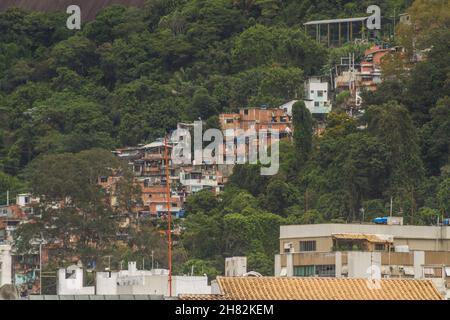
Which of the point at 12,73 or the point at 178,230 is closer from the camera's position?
the point at 178,230

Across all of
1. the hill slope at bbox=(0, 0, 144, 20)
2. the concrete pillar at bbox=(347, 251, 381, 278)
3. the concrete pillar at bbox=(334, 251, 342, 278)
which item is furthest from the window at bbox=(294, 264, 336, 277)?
the hill slope at bbox=(0, 0, 144, 20)

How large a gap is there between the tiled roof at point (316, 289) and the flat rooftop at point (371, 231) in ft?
82.8

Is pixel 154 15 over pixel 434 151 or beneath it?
over

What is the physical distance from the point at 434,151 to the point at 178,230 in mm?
9244

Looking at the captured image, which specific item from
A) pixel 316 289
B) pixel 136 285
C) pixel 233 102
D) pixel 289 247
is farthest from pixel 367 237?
pixel 233 102

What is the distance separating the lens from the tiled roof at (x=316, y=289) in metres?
19.2

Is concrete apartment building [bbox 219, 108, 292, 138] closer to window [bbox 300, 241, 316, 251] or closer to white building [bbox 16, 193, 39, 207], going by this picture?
white building [bbox 16, 193, 39, 207]

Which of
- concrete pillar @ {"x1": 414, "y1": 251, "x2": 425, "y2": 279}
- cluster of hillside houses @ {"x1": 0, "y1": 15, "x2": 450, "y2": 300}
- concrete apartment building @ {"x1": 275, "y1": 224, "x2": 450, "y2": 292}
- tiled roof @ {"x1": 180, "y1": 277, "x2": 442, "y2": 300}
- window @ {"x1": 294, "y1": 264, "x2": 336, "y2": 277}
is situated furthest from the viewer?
concrete pillar @ {"x1": 414, "y1": 251, "x2": 425, "y2": 279}

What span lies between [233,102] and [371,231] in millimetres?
49762

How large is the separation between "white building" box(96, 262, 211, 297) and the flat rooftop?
8394 mm

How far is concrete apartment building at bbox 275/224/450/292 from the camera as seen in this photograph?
128 ft

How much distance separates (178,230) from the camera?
7606cm
